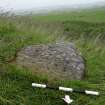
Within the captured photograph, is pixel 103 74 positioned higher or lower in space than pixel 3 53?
A: lower

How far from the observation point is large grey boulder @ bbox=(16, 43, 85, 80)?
6.65 meters

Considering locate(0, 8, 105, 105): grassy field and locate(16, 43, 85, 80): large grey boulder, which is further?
locate(16, 43, 85, 80): large grey boulder

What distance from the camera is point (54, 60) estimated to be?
6.91 metres

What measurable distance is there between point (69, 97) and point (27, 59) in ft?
4.43

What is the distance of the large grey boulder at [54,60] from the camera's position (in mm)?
6652

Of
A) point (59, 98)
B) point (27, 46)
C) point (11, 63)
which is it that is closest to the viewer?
point (59, 98)

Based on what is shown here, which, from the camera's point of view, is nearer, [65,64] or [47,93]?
[47,93]

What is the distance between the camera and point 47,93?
5.98 m

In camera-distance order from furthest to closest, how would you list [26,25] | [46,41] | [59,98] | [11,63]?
[26,25] < [46,41] < [11,63] < [59,98]

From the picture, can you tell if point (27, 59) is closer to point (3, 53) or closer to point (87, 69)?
point (3, 53)

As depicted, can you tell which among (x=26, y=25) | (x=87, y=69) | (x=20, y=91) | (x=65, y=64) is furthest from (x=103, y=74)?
(x=26, y=25)

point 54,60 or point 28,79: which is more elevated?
point 54,60

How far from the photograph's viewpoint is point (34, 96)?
5.90 metres

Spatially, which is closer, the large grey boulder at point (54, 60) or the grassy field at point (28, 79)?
the grassy field at point (28, 79)
